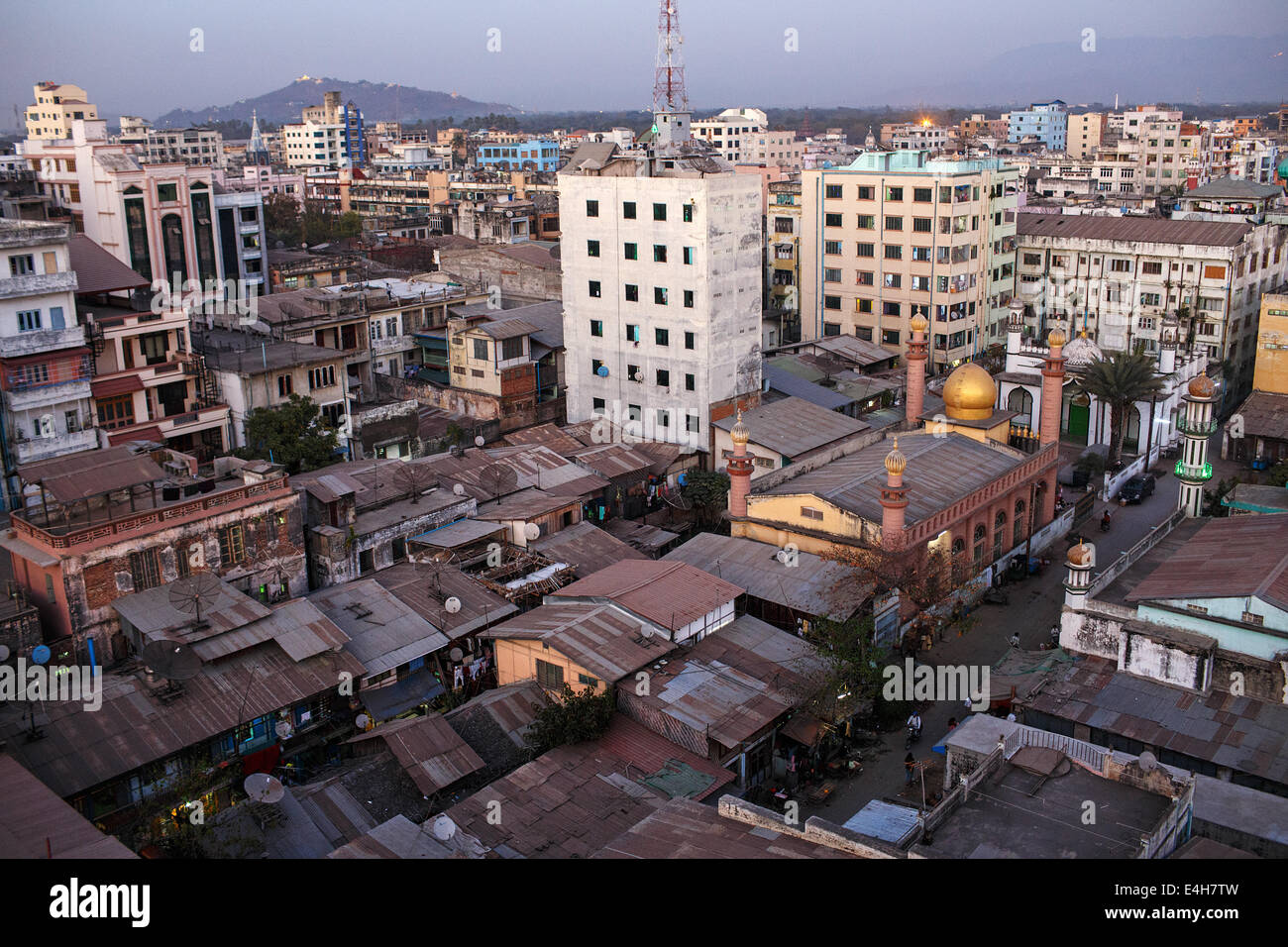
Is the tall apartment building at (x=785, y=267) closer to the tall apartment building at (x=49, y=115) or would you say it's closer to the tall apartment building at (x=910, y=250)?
the tall apartment building at (x=910, y=250)

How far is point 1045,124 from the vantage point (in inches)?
7219

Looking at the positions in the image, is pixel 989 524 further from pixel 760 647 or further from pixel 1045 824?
pixel 1045 824

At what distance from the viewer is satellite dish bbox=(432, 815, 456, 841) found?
67.2ft

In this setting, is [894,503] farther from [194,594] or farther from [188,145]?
[188,145]

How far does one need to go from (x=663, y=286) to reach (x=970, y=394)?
1376 cm

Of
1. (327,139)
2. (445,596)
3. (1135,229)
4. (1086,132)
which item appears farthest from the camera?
(327,139)

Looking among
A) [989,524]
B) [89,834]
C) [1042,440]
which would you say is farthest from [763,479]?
[89,834]

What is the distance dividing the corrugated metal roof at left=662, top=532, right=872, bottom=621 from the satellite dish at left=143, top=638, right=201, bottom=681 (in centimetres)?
1347

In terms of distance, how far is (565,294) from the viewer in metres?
50.7

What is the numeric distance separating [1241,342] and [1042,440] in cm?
2849

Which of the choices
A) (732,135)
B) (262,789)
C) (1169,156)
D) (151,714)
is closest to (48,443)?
(151,714)

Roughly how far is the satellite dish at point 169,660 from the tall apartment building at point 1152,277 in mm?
51066

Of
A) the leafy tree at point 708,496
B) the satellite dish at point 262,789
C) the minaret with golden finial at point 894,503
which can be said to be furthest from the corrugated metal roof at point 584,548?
the satellite dish at point 262,789
